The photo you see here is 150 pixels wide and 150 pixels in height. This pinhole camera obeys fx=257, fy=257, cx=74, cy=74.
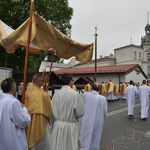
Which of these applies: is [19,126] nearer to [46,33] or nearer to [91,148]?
[46,33]

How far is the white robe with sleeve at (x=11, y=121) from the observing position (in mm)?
3688

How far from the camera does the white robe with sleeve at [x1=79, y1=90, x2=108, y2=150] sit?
241 inches

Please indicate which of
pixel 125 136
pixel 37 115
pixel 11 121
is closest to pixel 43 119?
pixel 37 115

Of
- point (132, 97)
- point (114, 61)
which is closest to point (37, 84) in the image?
point (132, 97)

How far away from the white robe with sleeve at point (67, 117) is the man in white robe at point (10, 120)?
1085mm

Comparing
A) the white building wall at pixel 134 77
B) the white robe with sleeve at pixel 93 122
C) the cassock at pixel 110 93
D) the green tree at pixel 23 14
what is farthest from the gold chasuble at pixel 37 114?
the white building wall at pixel 134 77

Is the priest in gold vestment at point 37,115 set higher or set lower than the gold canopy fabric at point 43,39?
lower

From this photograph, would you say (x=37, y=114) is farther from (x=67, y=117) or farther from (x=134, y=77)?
(x=134, y=77)

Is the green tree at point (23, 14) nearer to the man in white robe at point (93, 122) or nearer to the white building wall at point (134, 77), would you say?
the man in white robe at point (93, 122)

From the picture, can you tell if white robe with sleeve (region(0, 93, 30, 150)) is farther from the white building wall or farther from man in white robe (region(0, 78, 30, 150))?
the white building wall

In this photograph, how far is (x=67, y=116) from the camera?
15.5 ft

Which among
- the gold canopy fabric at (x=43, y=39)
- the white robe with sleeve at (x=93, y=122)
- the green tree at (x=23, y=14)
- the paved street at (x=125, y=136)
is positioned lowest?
the paved street at (x=125, y=136)

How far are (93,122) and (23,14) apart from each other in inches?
566

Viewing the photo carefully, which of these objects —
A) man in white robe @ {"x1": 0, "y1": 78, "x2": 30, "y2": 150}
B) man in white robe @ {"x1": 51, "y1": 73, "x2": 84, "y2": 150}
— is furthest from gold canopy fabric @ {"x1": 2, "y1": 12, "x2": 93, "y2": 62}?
man in white robe @ {"x1": 0, "y1": 78, "x2": 30, "y2": 150}
